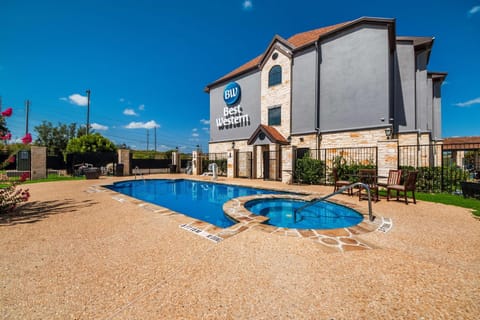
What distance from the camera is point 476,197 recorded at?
22.8 ft

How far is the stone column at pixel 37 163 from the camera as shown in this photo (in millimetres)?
13166

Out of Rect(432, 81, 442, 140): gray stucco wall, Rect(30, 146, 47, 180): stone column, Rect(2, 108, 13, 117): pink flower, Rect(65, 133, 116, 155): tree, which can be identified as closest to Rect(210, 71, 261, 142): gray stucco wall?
Rect(30, 146, 47, 180): stone column

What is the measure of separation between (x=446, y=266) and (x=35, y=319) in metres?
5.05

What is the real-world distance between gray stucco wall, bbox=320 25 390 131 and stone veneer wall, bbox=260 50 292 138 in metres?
2.58

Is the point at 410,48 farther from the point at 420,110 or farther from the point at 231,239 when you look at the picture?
the point at 231,239

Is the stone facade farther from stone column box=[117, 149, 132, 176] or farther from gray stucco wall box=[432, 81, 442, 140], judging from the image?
stone column box=[117, 149, 132, 176]

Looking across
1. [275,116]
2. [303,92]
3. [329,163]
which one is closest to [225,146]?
[275,116]

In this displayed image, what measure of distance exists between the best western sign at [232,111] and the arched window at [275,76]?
3.50m

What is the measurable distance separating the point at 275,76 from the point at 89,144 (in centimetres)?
2426

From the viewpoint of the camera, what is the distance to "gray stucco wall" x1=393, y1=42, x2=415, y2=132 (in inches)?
462

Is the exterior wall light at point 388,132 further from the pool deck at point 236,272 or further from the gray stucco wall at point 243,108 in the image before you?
the gray stucco wall at point 243,108

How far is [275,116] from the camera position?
51.8ft

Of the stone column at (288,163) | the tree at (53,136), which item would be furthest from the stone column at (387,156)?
the tree at (53,136)

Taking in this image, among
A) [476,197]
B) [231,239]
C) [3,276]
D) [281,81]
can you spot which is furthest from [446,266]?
[281,81]
